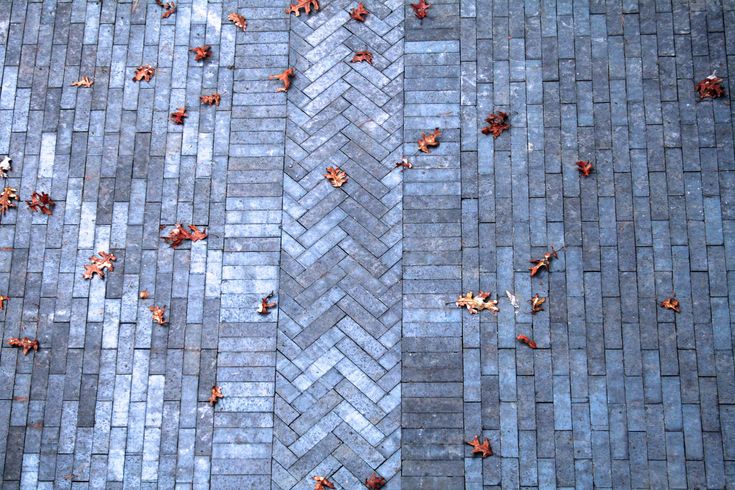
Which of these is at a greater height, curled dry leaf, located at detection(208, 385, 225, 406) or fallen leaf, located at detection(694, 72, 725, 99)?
fallen leaf, located at detection(694, 72, 725, 99)

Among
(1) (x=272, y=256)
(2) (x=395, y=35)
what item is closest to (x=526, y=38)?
(2) (x=395, y=35)

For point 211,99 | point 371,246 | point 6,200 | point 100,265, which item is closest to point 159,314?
point 100,265

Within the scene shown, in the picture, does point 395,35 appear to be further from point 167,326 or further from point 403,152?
point 167,326

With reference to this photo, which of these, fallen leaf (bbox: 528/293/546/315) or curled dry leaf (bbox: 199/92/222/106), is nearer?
fallen leaf (bbox: 528/293/546/315)

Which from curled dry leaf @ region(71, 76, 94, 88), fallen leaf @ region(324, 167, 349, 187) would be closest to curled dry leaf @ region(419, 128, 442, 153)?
fallen leaf @ region(324, 167, 349, 187)

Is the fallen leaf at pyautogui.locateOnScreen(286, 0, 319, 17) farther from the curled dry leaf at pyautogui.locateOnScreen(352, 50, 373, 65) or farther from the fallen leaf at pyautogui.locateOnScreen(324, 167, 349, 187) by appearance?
the fallen leaf at pyautogui.locateOnScreen(324, 167, 349, 187)

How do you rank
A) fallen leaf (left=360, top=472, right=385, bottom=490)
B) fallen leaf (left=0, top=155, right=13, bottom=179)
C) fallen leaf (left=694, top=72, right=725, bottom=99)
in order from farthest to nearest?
1. fallen leaf (left=0, top=155, right=13, bottom=179)
2. fallen leaf (left=694, top=72, right=725, bottom=99)
3. fallen leaf (left=360, top=472, right=385, bottom=490)

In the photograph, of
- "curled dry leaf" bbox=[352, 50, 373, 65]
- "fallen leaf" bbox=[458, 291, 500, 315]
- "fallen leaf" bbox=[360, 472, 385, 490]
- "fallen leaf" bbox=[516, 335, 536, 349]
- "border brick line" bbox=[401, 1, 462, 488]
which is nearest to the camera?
"fallen leaf" bbox=[360, 472, 385, 490]

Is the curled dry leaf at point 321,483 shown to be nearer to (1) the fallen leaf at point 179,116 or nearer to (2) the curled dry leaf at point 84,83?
(1) the fallen leaf at point 179,116
